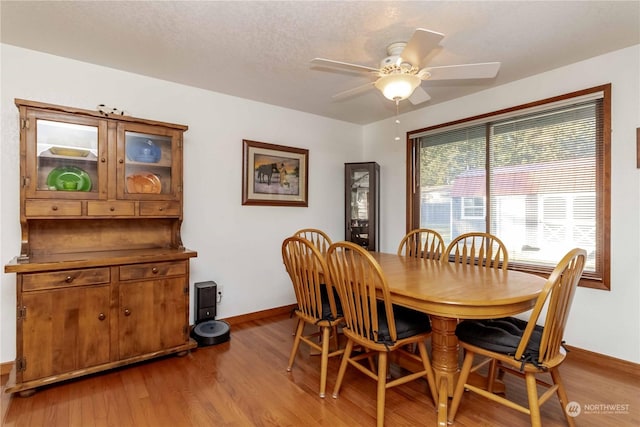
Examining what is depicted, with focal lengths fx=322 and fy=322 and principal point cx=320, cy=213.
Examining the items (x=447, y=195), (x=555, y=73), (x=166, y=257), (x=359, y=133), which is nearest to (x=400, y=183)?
(x=447, y=195)

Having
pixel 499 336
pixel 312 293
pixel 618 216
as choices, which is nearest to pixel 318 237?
pixel 312 293

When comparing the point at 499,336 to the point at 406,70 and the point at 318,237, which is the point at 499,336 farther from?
the point at 318,237

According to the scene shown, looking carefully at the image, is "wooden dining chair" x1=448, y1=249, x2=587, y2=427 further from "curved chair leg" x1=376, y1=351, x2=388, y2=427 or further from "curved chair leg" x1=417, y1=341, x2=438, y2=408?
"curved chair leg" x1=376, y1=351, x2=388, y2=427

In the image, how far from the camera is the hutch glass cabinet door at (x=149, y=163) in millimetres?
2457

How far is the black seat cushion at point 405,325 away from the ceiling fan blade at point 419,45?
4.94ft

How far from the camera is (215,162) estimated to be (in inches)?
128

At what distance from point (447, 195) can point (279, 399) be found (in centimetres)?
265

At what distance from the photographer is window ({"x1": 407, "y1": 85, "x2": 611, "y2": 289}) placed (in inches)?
98.7

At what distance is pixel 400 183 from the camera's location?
3980 mm

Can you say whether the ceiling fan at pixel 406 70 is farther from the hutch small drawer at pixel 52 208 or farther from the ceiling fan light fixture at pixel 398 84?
the hutch small drawer at pixel 52 208

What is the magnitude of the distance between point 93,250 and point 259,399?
1744mm

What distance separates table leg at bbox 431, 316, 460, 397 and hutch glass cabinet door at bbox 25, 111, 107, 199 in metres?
2.48

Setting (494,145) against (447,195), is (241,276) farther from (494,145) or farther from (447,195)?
(494,145)

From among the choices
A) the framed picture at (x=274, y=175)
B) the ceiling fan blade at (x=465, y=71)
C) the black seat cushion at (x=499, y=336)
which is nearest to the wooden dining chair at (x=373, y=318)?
the black seat cushion at (x=499, y=336)
